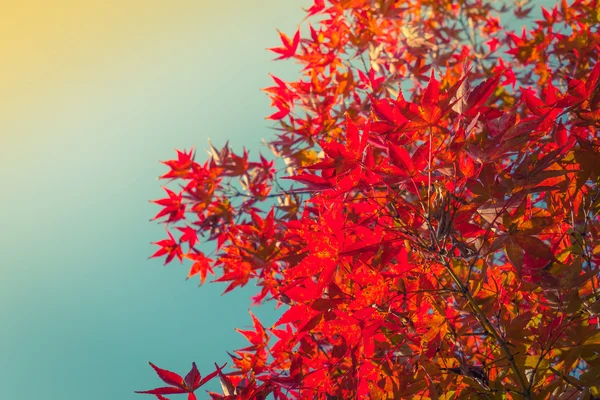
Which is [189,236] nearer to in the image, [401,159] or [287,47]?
[287,47]

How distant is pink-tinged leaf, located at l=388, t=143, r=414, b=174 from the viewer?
1.00 metres

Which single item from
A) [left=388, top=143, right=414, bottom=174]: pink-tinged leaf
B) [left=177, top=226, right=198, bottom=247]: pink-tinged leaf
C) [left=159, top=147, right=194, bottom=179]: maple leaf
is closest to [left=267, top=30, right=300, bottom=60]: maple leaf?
[left=159, top=147, right=194, bottom=179]: maple leaf

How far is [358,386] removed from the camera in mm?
1358

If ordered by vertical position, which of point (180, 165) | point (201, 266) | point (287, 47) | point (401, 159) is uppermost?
point (287, 47)

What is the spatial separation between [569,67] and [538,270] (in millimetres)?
3342

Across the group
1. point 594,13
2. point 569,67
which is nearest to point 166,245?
point 594,13

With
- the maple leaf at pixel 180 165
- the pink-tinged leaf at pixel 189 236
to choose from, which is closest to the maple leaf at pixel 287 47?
the maple leaf at pixel 180 165

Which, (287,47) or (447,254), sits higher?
(287,47)

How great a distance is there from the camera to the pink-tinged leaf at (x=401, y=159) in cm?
100

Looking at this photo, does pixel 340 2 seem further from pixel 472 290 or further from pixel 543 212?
pixel 472 290

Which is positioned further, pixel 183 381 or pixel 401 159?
pixel 183 381

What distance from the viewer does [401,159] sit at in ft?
3.30

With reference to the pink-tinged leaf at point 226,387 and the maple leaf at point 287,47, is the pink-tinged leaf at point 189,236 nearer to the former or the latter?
the maple leaf at point 287,47

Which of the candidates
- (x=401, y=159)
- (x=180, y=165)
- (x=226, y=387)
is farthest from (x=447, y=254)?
(x=180, y=165)
